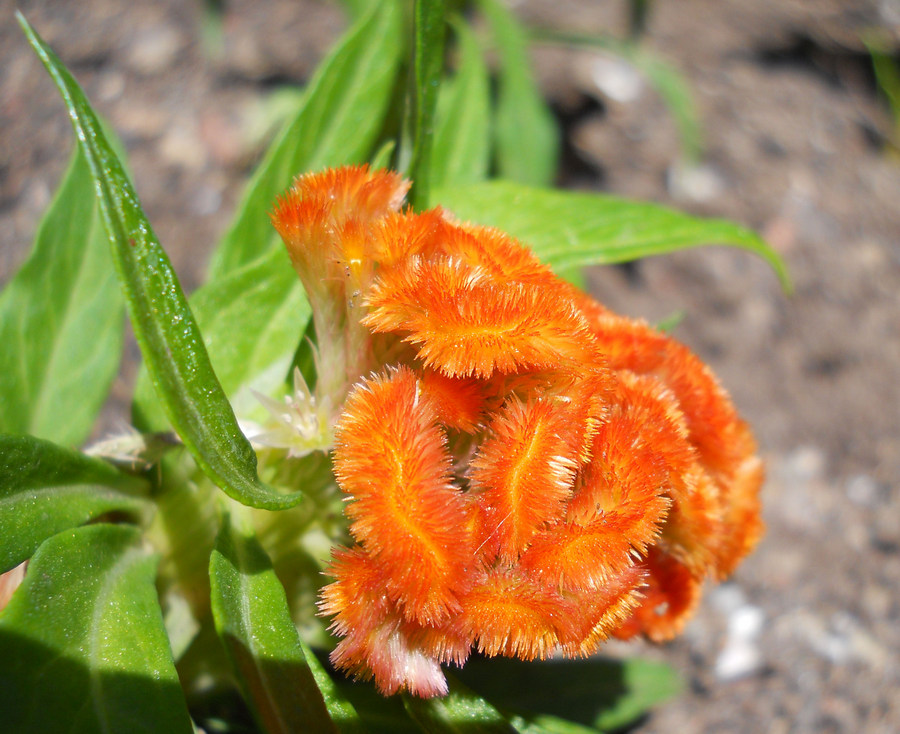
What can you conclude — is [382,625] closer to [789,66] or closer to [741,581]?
[741,581]

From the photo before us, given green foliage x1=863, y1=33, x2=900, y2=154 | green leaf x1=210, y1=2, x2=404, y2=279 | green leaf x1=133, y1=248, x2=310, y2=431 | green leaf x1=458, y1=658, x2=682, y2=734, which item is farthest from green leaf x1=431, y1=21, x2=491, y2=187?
green foliage x1=863, y1=33, x2=900, y2=154

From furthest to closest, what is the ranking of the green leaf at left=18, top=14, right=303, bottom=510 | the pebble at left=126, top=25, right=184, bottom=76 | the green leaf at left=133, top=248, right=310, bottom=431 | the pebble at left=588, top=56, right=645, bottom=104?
the pebble at left=588, top=56, right=645, bottom=104 < the pebble at left=126, top=25, right=184, bottom=76 < the green leaf at left=133, top=248, right=310, bottom=431 < the green leaf at left=18, top=14, right=303, bottom=510

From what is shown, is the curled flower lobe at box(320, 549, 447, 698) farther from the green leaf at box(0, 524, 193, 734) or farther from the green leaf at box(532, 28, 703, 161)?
the green leaf at box(532, 28, 703, 161)

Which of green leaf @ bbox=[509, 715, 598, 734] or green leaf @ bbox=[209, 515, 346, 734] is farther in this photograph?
green leaf @ bbox=[509, 715, 598, 734]

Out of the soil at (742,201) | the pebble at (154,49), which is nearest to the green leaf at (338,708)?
the soil at (742,201)

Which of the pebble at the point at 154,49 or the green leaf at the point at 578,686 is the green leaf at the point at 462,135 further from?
the pebble at the point at 154,49

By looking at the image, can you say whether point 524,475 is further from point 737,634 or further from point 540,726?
point 737,634
